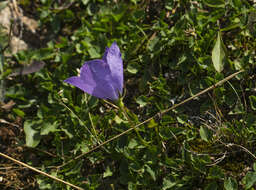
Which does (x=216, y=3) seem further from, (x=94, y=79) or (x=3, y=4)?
(x=3, y=4)

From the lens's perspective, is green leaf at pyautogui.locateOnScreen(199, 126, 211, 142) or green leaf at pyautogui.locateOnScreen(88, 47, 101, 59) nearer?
green leaf at pyautogui.locateOnScreen(199, 126, 211, 142)

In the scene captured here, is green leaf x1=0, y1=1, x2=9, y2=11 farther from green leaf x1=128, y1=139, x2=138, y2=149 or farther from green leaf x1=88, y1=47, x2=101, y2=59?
green leaf x1=128, y1=139, x2=138, y2=149

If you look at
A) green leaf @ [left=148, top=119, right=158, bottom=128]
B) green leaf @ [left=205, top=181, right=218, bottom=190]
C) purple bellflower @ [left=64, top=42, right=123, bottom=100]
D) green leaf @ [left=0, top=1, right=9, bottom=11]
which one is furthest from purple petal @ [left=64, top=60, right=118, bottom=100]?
green leaf @ [left=0, top=1, right=9, bottom=11]

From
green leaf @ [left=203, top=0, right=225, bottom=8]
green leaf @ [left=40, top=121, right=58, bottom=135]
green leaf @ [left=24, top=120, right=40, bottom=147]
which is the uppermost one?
green leaf @ [left=203, top=0, right=225, bottom=8]

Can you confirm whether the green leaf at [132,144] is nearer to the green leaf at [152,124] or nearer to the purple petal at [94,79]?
the green leaf at [152,124]

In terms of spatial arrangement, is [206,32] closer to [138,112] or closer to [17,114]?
[138,112]

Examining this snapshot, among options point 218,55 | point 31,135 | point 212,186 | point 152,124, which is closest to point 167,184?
point 212,186
